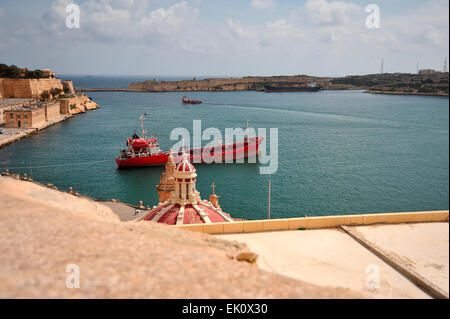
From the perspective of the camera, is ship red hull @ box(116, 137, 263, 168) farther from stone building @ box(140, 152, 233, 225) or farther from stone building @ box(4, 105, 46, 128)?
stone building @ box(4, 105, 46, 128)

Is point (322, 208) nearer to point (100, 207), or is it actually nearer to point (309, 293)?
point (100, 207)

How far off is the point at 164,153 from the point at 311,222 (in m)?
26.4

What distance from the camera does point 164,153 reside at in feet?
111

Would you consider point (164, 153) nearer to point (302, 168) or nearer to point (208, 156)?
point (208, 156)

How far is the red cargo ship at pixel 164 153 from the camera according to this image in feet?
108

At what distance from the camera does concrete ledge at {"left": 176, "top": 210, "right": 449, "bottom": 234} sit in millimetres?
8102

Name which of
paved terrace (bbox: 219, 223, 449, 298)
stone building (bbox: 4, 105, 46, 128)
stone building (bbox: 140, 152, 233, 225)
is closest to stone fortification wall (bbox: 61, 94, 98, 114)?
stone building (bbox: 4, 105, 46, 128)

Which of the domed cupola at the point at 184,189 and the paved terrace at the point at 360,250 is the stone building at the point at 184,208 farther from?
the paved terrace at the point at 360,250

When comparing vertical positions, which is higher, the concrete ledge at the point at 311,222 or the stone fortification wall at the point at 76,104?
the stone fortification wall at the point at 76,104

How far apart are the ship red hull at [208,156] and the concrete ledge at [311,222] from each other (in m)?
25.5

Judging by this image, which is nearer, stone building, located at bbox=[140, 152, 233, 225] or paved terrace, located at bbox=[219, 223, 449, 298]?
paved terrace, located at bbox=[219, 223, 449, 298]

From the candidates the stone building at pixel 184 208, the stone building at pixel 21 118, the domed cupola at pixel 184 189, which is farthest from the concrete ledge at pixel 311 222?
the stone building at pixel 21 118

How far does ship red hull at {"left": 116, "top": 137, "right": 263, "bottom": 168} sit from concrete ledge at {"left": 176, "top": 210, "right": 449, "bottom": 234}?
2549 cm

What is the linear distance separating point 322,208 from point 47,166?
76.3ft
